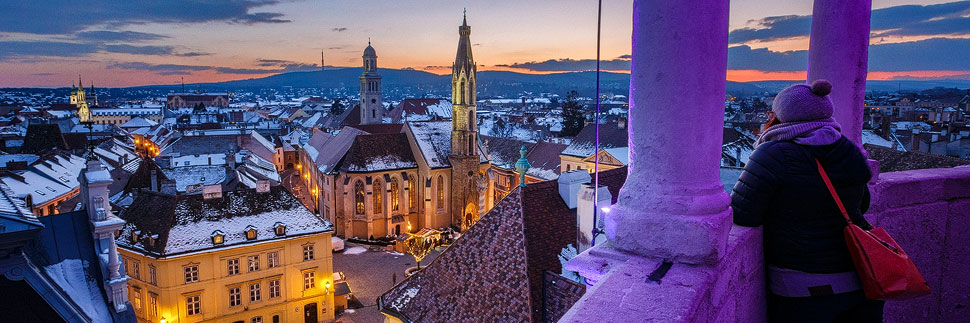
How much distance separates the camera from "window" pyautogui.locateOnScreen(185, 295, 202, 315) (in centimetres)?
2345

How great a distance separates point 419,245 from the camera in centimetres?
3197

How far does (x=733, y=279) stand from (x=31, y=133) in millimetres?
71721

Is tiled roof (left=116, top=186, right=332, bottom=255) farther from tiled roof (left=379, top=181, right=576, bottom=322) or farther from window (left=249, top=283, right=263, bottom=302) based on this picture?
tiled roof (left=379, top=181, right=576, bottom=322)

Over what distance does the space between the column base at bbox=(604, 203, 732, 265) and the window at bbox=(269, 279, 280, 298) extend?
967 inches

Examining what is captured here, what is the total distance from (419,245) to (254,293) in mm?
9478

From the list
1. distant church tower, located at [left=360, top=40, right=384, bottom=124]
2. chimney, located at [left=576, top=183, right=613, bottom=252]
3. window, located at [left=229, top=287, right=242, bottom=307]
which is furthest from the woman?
distant church tower, located at [left=360, top=40, right=384, bottom=124]

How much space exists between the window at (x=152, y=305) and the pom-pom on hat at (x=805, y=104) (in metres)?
25.3

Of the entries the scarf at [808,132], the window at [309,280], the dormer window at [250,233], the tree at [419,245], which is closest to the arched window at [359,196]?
the tree at [419,245]

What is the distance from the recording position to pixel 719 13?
342cm

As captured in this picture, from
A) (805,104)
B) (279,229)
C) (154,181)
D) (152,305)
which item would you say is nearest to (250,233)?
(279,229)

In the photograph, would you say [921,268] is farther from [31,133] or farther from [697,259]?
[31,133]

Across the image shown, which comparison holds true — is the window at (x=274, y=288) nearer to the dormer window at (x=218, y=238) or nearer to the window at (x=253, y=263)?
the window at (x=253, y=263)

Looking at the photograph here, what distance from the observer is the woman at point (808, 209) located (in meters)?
3.62

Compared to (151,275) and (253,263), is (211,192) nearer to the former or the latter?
(253,263)
